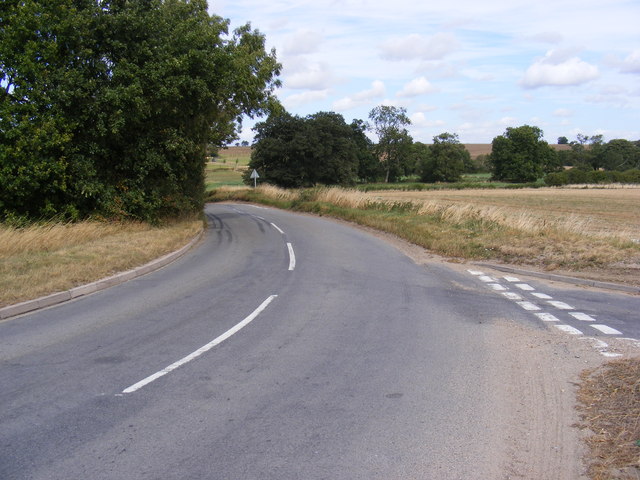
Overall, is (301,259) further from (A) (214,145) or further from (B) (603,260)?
(A) (214,145)

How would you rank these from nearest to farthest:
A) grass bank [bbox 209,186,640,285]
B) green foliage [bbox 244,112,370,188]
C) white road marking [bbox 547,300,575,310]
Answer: white road marking [bbox 547,300,575,310], grass bank [bbox 209,186,640,285], green foliage [bbox 244,112,370,188]

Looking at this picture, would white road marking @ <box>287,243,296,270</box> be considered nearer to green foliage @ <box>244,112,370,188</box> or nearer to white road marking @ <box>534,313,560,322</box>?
white road marking @ <box>534,313,560,322</box>

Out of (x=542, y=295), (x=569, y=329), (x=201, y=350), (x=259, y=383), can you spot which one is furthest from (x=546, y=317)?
(x=201, y=350)

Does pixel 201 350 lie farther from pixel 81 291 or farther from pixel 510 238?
pixel 510 238

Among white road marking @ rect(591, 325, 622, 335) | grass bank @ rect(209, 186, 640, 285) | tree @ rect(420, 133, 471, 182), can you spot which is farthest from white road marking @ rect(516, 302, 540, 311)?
tree @ rect(420, 133, 471, 182)

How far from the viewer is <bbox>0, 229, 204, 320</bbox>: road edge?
8367 millimetres

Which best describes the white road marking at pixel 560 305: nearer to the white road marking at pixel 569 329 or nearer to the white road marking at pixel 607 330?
the white road marking at pixel 607 330

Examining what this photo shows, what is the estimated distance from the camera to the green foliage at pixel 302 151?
60031mm

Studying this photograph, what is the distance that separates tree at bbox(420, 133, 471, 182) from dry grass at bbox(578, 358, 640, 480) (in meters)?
98.5

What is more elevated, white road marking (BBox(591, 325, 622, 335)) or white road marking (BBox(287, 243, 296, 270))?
white road marking (BBox(591, 325, 622, 335))

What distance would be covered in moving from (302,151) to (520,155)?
61519 mm

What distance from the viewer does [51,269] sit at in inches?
416

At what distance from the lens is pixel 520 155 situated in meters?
105

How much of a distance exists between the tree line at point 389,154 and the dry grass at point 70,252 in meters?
43.8
